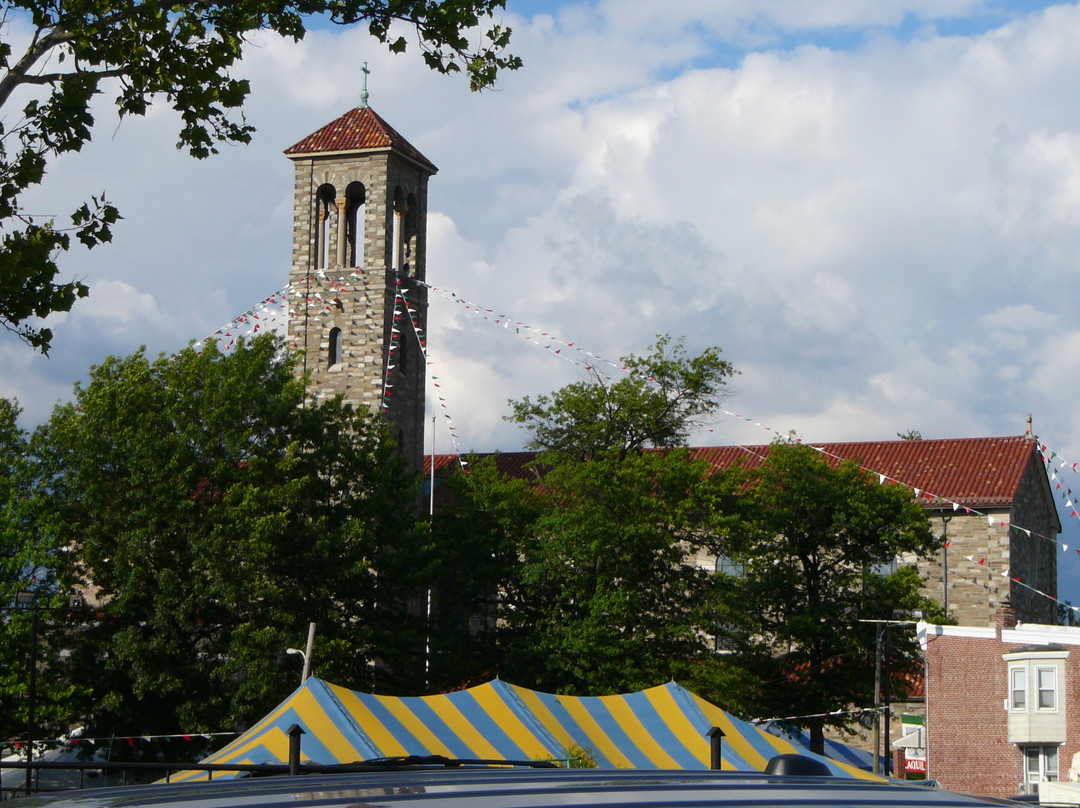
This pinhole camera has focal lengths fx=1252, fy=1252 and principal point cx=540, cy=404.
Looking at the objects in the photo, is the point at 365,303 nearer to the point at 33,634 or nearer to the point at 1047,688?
the point at 33,634

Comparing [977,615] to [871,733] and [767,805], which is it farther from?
[767,805]

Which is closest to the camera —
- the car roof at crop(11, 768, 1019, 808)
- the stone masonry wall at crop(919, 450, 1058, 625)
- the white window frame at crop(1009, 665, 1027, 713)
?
the car roof at crop(11, 768, 1019, 808)

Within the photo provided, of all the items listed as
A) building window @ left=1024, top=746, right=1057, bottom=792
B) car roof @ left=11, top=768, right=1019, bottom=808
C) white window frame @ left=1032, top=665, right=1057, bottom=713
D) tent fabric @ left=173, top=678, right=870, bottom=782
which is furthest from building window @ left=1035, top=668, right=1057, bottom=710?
car roof @ left=11, top=768, right=1019, bottom=808

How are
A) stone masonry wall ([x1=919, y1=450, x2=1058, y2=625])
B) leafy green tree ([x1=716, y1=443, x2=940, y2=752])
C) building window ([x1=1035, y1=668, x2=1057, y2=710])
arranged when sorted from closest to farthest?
leafy green tree ([x1=716, y1=443, x2=940, y2=752]) → building window ([x1=1035, y1=668, x2=1057, y2=710]) → stone masonry wall ([x1=919, y1=450, x2=1058, y2=625])

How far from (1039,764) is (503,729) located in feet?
94.3

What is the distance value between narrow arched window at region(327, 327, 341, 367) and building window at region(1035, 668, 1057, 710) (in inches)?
1039

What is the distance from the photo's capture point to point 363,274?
45.3m

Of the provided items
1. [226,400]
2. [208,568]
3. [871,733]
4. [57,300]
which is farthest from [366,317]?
[57,300]

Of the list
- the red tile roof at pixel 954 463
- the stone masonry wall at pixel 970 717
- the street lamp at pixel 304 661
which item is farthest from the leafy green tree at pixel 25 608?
the stone masonry wall at pixel 970 717

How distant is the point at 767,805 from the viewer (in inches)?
109

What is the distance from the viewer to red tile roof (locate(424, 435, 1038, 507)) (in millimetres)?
48188

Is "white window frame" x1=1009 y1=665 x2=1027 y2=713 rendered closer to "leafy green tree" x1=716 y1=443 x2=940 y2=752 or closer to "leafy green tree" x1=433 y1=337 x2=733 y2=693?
"leafy green tree" x1=716 y1=443 x2=940 y2=752

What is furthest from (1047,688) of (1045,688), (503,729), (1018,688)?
(503,729)

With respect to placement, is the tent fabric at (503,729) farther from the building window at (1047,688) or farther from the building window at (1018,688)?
the building window at (1018,688)
